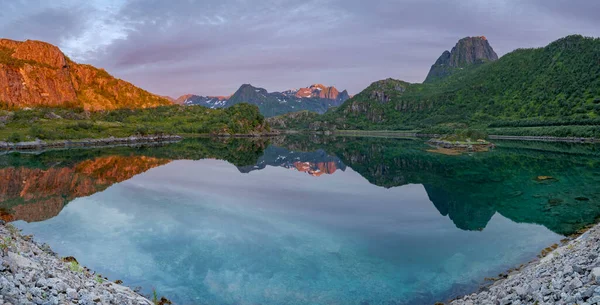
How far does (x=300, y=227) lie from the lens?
28.5 meters

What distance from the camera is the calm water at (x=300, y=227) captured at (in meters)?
18.5

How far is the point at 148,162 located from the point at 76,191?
31.1 meters

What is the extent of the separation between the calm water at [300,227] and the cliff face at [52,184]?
0.20m

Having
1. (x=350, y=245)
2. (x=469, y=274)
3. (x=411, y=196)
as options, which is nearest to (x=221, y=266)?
(x=350, y=245)

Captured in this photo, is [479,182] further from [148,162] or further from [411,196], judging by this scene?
[148,162]

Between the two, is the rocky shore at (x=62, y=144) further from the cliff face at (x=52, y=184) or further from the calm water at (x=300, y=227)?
the calm water at (x=300, y=227)

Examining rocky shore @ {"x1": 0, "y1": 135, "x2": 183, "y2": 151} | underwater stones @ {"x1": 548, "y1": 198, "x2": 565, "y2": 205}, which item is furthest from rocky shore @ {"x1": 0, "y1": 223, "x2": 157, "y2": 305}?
rocky shore @ {"x1": 0, "y1": 135, "x2": 183, "y2": 151}

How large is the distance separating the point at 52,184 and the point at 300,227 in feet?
122

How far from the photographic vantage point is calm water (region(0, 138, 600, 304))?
18.5 m

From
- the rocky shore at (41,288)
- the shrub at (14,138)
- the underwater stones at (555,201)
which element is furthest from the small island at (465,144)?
the shrub at (14,138)

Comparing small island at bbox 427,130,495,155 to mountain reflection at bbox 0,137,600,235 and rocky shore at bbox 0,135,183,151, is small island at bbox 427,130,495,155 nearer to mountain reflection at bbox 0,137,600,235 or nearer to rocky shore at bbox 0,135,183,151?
mountain reflection at bbox 0,137,600,235

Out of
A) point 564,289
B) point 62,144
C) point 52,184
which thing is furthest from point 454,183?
point 62,144

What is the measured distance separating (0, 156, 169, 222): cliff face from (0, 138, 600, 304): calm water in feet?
0.65

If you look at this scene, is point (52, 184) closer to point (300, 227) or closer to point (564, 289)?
point (300, 227)
